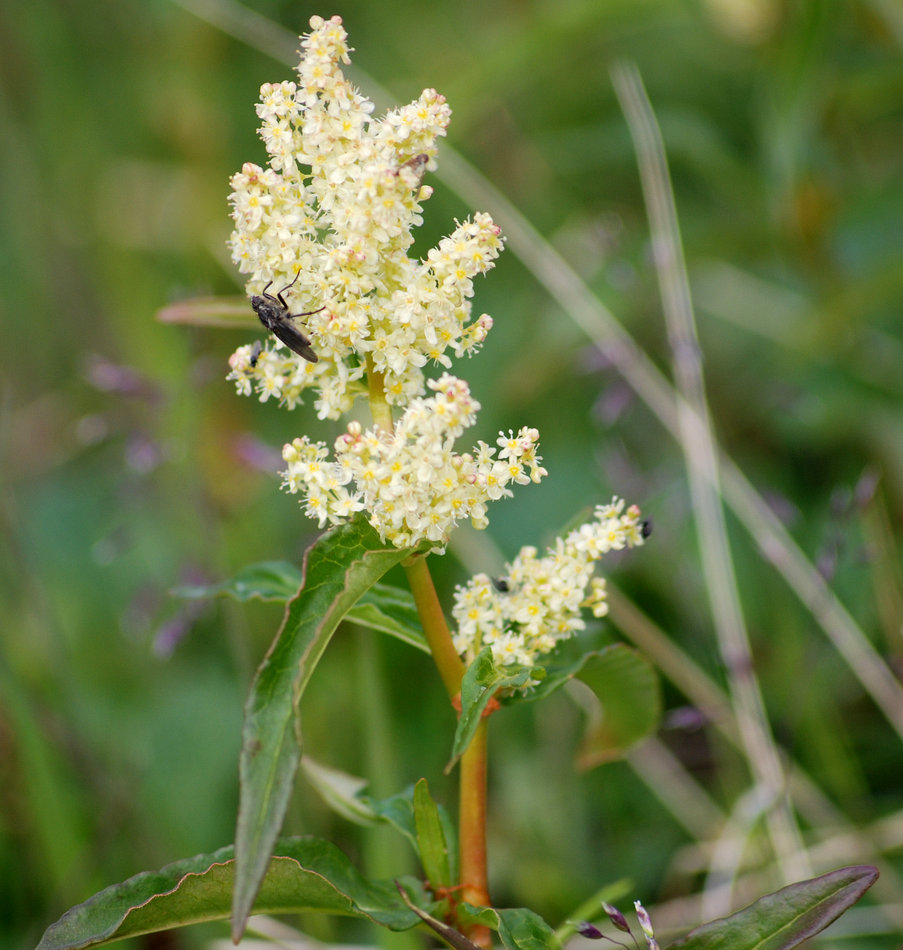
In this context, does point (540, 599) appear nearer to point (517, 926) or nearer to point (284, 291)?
point (517, 926)

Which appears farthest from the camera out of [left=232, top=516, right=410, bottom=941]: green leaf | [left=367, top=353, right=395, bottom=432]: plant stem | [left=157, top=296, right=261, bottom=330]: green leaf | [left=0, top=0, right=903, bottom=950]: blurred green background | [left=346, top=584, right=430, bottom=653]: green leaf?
[left=0, top=0, right=903, bottom=950]: blurred green background

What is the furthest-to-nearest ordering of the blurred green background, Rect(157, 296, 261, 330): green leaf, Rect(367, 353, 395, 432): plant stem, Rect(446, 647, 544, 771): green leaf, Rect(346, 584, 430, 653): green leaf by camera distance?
the blurred green background < Rect(157, 296, 261, 330): green leaf < Rect(346, 584, 430, 653): green leaf < Rect(367, 353, 395, 432): plant stem < Rect(446, 647, 544, 771): green leaf

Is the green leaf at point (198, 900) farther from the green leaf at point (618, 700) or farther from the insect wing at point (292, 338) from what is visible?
the insect wing at point (292, 338)

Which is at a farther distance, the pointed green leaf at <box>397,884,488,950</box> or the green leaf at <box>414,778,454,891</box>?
the green leaf at <box>414,778,454,891</box>

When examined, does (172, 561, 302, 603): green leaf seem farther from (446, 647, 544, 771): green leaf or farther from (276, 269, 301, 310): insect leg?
(276, 269, 301, 310): insect leg

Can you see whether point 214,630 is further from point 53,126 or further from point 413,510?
point 53,126

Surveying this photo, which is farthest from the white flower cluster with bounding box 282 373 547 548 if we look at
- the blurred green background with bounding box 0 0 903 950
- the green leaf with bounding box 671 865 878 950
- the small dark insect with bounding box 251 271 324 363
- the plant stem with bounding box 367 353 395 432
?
the blurred green background with bounding box 0 0 903 950

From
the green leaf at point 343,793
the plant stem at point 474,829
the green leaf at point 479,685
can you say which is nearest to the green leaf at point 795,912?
the plant stem at point 474,829
